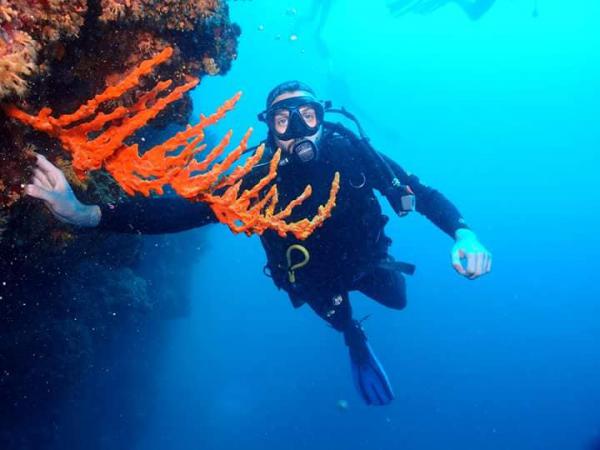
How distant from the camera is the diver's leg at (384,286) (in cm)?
586

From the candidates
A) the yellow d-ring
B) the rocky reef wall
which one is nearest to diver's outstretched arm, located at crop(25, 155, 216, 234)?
the rocky reef wall

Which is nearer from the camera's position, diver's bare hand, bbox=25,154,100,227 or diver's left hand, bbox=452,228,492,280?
diver's bare hand, bbox=25,154,100,227

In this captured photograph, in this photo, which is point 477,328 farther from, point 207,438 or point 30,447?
point 30,447

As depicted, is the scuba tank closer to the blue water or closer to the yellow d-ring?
the yellow d-ring

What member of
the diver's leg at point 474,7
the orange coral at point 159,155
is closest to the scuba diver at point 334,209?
the orange coral at point 159,155

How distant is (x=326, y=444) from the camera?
36.3m

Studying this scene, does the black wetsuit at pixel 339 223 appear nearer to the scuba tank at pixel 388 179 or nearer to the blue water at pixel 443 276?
the scuba tank at pixel 388 179

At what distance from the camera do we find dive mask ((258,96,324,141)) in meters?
4.59

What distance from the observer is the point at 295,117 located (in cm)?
460

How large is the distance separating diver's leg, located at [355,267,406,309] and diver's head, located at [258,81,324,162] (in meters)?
2.08

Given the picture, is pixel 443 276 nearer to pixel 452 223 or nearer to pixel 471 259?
pixel 452 223

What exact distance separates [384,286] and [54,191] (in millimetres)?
4684

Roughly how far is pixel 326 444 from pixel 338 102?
151ft

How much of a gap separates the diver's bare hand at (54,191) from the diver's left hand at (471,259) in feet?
10.2
